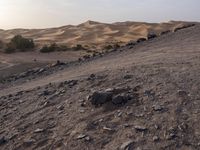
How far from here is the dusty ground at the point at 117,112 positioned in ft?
21.1

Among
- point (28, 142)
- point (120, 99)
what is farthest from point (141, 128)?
point (28, 142)

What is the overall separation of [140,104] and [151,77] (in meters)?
1.32

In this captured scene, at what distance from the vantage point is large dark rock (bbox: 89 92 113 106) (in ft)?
25.3

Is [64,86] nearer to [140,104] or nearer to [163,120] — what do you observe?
[140,104]

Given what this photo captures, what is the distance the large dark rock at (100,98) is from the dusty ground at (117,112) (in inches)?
3.7

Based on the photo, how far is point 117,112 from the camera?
23.9 ft

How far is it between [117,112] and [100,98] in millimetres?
575

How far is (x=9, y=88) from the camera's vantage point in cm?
1259

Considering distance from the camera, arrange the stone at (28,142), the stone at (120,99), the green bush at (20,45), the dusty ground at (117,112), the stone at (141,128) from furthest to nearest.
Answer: the green bush at (20,45), the stone at (120,99), the stone at (28,142), the stone at (141,128), the dusty ground at (117,112)

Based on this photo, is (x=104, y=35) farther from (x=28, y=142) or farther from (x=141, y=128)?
(x=141, y=128)

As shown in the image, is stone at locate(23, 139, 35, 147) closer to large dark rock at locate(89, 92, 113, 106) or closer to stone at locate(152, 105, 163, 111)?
large dark rock at locate(89, 92, 113, 106)


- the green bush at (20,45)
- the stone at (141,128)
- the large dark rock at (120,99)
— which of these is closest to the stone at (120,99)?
the large dark rock at (120,99)

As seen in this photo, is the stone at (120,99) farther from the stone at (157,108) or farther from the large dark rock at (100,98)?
the stone at (157,108)

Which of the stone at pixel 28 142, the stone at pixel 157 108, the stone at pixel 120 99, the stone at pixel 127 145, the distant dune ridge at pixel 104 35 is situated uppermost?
the stone at pixel 120 99
